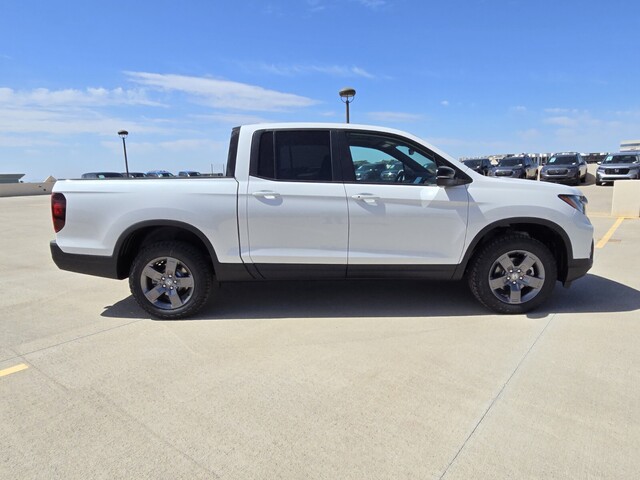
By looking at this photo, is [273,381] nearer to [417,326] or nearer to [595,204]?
[417,326]

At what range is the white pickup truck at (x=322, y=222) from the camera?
3.90 meters

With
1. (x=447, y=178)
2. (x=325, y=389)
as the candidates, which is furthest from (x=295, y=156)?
(x=325, y=389)

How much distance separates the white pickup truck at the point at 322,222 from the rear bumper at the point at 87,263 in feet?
0.04

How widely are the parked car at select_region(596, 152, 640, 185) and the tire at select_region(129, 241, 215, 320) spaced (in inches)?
908

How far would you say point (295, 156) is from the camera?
404 centimetres

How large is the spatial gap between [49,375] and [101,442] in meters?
1.07

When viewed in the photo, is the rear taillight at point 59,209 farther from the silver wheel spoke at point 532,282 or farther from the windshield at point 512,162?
the windshield at point 512,162

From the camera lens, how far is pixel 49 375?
10.0 feet

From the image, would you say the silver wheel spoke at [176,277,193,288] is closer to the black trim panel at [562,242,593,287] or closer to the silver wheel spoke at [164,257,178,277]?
the silver wheel spoke at [164,257,178,277]

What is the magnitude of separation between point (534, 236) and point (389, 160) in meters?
1.72

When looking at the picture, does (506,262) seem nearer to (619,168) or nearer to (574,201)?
(574,201)

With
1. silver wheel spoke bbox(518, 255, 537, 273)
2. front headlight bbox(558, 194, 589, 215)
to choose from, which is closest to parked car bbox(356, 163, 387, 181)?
silver wheel spoke bbox(518, 255, 537, 273)

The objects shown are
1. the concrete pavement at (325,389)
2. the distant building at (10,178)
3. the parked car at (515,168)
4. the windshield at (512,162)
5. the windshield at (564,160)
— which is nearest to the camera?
the concrete pavement at (325,389)

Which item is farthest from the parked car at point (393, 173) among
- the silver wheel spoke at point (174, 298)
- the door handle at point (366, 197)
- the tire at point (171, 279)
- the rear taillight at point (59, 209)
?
the rear taillight at point (59, 209)
